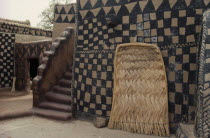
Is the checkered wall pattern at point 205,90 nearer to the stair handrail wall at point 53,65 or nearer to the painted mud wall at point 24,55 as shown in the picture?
the stair handrail wall at point 53,65

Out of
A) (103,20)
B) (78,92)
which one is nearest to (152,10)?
(103,20)

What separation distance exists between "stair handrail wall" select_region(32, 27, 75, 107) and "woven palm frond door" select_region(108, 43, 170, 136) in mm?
2758

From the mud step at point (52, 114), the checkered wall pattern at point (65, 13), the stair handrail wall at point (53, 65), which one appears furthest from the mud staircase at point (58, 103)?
the checkered wall pattern at point (65, 13)

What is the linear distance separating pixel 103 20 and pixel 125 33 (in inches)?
28.9

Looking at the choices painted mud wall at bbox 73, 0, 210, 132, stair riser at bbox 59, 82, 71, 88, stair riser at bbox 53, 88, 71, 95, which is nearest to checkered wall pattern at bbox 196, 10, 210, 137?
painted mud wall at bbox 73, 0, 210, 132

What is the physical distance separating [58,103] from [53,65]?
138 centimetres

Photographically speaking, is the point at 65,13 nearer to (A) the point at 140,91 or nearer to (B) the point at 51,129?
(B) the point at 51,129

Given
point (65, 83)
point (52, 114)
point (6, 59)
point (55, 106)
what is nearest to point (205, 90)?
point (52, 114)

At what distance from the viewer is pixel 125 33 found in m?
5.06

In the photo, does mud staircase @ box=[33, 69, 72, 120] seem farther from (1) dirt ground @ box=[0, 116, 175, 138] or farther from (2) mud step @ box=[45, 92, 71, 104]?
(1) dirt ground @ box=[0, 116, 175, 138]

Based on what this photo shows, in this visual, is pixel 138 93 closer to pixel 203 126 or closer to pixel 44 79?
pixel 203 126

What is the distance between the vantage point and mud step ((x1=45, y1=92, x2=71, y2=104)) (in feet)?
20.9

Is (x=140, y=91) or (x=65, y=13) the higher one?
(x=65, y=13)

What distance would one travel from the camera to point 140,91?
4.70 metres
